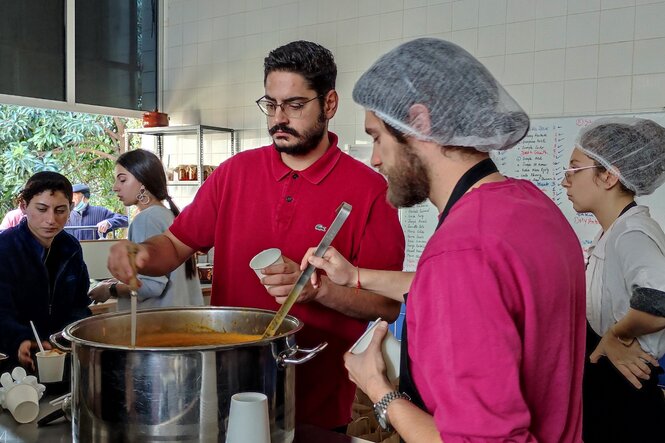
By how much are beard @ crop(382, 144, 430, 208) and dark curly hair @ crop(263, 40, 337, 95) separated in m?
0.76

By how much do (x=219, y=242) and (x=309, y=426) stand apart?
67 centimetres

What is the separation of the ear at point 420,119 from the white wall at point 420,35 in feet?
9.34

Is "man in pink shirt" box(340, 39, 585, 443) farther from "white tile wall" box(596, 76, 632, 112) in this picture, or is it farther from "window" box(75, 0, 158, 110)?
"window" box(75, 0, 158, 110)

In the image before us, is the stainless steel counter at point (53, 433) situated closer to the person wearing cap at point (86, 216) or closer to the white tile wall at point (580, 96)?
the white tile wall at point (580, 96)

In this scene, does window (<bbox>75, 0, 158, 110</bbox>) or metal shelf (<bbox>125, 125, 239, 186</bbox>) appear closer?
metal shelf (<bbox>125, 125, 239, 186</bbox>)

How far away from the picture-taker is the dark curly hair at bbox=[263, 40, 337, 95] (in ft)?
5.90

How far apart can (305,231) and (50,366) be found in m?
0.82

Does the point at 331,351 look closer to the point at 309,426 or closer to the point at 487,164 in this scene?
the point at 309,426

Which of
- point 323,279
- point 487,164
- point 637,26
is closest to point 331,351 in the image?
point 323,279

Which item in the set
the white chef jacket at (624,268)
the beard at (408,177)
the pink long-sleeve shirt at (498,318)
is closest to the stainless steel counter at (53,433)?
the pink long-sleeve shirt at (498,318)

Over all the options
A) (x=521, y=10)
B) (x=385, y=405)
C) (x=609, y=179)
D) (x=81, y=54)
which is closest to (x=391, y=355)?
(x=385, y=405)

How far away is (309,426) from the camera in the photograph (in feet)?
4.92

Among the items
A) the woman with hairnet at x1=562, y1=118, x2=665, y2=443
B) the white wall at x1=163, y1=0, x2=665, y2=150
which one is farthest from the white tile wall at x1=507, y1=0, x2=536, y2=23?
the woman with hairnet at x1=562, y1=118, x2=665, y2=443

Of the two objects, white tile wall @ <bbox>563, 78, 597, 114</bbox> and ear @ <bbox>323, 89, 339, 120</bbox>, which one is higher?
white tile wall @ <bbox>563, 78, 597, 114</bbox>
